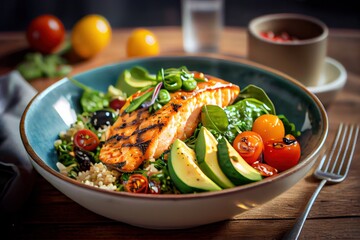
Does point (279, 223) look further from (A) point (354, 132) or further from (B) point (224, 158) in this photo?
(A) point (354, 132)

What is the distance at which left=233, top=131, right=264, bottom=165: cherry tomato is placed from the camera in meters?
2.02

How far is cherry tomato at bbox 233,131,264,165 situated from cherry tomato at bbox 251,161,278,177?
26 millimetres

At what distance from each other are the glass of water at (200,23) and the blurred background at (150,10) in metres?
2.68

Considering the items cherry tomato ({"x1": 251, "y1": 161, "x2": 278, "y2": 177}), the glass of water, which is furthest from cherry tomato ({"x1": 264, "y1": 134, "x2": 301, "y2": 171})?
the glass of water

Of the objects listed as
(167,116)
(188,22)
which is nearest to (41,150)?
(167,116)

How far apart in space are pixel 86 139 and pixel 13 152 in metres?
0.41

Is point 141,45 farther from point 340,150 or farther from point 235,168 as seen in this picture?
point 235,168

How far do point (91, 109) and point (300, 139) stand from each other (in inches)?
45.5

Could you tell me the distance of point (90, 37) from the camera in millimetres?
3539

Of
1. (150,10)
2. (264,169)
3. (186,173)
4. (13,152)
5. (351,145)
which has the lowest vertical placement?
(150,10)

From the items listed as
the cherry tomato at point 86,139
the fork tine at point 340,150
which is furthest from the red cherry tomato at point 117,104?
the fork tine at point 340,150

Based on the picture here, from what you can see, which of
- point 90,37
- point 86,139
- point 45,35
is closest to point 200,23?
point 90,37

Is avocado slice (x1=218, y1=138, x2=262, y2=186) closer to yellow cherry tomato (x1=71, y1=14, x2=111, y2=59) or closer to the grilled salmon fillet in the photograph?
the grilled salmon fillet

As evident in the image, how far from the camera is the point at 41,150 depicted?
7.36 ft
